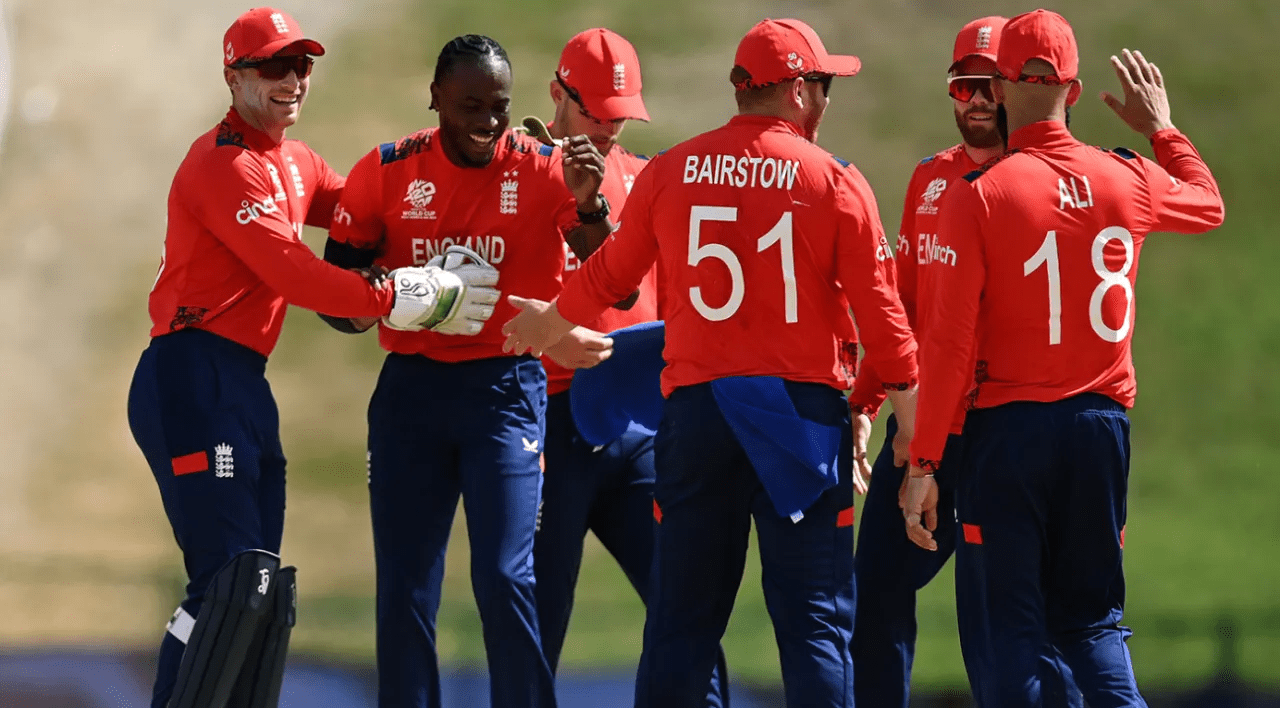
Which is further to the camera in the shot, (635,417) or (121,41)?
(121,41)

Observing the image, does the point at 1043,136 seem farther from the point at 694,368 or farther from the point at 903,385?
the point at 694,368

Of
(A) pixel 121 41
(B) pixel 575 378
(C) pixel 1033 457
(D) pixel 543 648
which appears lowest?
(D) pixel 543 648

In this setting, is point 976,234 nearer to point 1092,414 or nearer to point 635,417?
point 1092,414

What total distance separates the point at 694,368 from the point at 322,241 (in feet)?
17.8

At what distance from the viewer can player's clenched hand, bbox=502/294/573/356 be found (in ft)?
13.5

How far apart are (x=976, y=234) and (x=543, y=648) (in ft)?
5.88

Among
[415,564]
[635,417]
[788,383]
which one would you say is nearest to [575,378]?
[635,417]

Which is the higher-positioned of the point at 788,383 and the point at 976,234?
the point at 976,234

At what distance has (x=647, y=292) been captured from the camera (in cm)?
485

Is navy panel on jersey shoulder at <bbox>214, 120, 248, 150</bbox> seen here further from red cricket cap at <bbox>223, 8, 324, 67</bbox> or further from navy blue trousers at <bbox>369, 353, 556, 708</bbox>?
navy blue trousers at <bbox>369, 353, 556, 708</bbox>

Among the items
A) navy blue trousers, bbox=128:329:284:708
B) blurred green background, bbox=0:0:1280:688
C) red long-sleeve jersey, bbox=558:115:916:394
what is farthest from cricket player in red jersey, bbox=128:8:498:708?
blurred green background, bbox=0:0:1280:688

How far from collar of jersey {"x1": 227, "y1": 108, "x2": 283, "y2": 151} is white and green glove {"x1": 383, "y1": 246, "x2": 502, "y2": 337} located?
51cm

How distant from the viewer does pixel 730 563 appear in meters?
3.77

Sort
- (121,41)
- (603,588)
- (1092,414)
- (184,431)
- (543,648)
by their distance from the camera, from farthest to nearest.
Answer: (121,41), (603,588), (543,648), (184,431), (1092,414)
